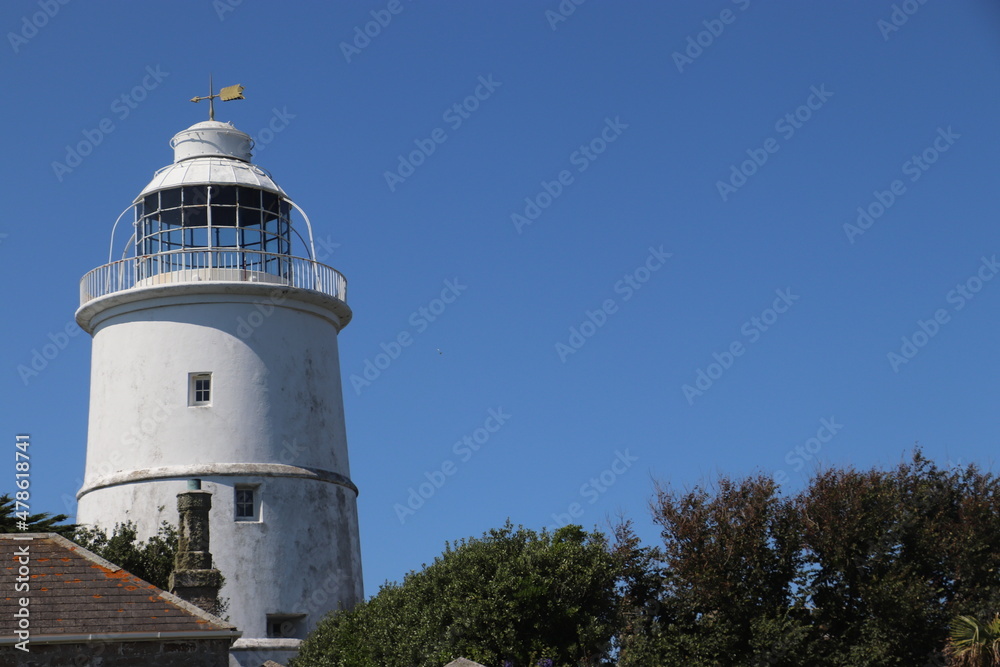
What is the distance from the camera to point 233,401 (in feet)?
105

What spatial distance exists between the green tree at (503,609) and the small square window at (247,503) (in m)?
4.89

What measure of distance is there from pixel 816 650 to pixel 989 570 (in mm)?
3779

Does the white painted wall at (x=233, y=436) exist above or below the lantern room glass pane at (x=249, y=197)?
below

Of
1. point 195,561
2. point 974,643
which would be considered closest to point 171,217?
point 195,561

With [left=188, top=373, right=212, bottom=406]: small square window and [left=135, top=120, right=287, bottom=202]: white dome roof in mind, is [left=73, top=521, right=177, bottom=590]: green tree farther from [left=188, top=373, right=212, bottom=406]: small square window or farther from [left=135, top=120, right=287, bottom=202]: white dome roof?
[left=135, top=120, right=287, bottom=202]: white dome roof

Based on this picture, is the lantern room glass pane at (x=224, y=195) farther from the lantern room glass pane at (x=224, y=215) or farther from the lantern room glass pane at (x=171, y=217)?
the lantern room glass pane at (x=171, y=217)

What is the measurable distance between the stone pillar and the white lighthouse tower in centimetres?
485

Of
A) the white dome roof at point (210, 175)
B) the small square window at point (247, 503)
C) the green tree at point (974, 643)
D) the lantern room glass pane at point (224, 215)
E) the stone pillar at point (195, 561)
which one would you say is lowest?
the green tree at point (974, 643)

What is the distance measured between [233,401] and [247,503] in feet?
7.51

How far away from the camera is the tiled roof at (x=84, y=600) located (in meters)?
20.8

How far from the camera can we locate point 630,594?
89.5 ft

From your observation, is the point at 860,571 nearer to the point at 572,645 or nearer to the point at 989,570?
the point at 989,570

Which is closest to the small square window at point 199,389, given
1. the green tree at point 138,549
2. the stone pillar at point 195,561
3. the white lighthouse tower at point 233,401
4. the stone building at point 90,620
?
the white lighthouse tower at point 233,401

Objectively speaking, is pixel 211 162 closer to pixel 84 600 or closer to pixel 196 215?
pixel 196 215
